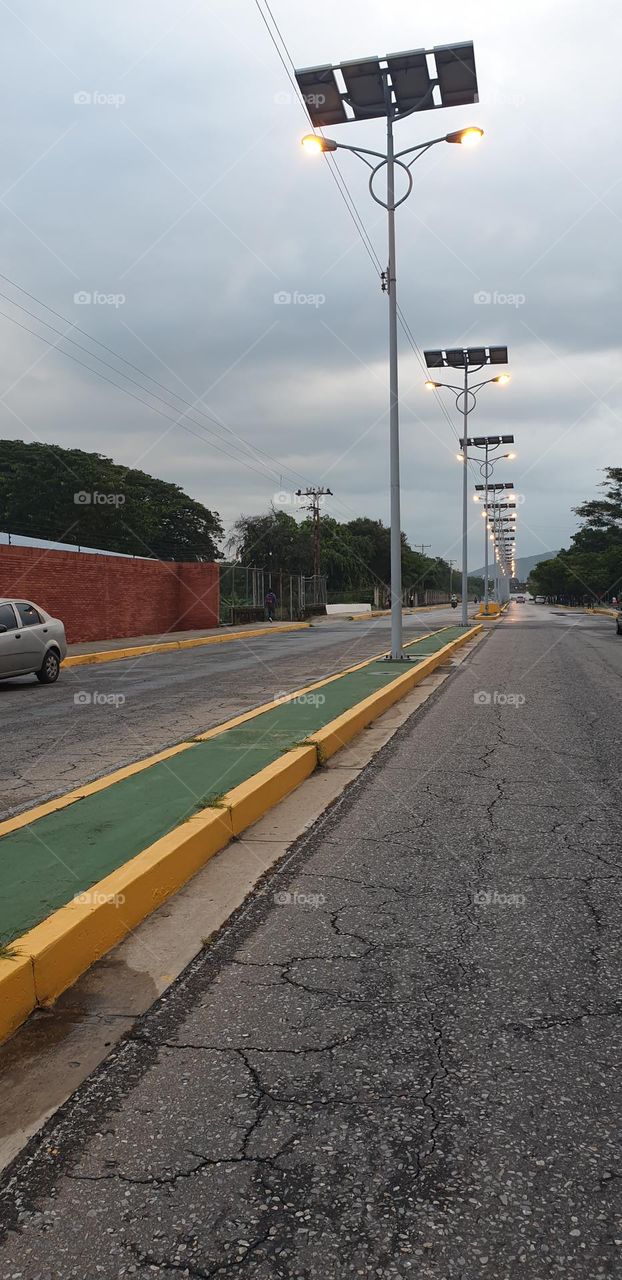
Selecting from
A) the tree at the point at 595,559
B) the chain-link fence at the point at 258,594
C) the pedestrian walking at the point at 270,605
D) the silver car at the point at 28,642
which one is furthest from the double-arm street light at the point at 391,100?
the tree at the point at 595,559

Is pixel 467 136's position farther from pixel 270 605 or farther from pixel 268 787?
pixel 270 605

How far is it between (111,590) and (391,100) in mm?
16385

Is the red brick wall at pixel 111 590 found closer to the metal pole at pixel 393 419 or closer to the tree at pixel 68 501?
the metal pole at pixel 393 419

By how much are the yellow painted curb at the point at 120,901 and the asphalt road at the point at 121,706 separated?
1691 mm

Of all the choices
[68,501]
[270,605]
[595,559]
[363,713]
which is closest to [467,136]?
[363,713]

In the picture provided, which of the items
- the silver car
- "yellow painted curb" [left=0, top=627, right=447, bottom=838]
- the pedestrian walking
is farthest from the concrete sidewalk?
"yellow painted curb" [left=0, top=627, right=447, bottom=838]

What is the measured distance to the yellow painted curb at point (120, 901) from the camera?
335 cm

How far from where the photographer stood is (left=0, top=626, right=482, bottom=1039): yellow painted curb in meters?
3.35

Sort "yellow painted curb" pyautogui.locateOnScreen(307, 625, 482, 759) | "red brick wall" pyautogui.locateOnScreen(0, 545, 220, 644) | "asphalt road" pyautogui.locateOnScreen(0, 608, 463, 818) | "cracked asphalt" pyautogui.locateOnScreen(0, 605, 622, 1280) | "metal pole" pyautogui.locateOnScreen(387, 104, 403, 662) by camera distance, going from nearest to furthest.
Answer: "cracked asphalt" pyautogui.locateOnScreen(0, 605, 622, 1280) < "asphalt road" pyautogui.locateOnScreen(0, 608, 463, 818) < "yellow painted curb" pyautogui.locateOnScreen(307, 625, 482, 759) < "metal pole" pyautogui.locateOnScreen(387, 104, 403, 662) < "red brick wall" pyautogui.locateOnScreen(0, 545, 220, 644)

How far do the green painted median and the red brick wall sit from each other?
15837mm

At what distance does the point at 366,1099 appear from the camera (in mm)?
2732

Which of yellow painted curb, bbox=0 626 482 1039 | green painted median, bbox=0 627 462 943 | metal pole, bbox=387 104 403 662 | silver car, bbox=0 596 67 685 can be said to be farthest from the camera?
metal pole, bbox=387 104 403 662

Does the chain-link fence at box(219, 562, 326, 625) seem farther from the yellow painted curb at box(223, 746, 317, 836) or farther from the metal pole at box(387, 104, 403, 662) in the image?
the yellow painted curb at box(223, 746, 317, 836)

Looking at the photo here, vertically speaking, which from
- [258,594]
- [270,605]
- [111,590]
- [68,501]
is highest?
[68,501]
